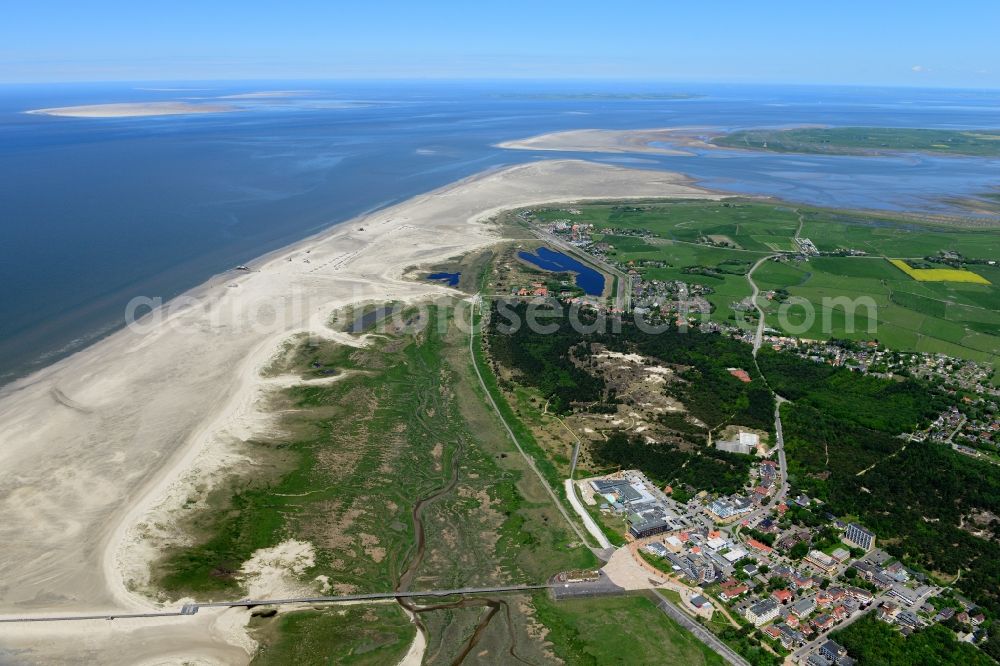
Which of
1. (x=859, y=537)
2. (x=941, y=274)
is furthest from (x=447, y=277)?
(x=941, y=274)

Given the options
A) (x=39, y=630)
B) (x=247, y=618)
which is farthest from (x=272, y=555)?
(x=39, y=630)

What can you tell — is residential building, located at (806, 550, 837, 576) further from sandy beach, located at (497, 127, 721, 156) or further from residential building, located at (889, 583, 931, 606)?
sandy beach, located at (497, 127, 721, 156)

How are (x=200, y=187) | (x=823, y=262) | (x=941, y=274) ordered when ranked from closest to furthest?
1. (x=941, y=274)
2. (x=823, y=262)
3. (x=200, y=187)

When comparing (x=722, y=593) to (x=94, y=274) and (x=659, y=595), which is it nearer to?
(x=659, y=595)

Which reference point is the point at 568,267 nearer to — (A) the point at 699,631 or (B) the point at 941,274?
(B) the point at 941,274

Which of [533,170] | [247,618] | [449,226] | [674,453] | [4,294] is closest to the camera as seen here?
[247,618]

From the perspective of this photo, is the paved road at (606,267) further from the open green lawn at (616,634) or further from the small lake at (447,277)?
the open green lawn at (616,634)

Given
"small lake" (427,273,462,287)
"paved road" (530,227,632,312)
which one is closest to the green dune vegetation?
"small lake" (427,273,462,287)
